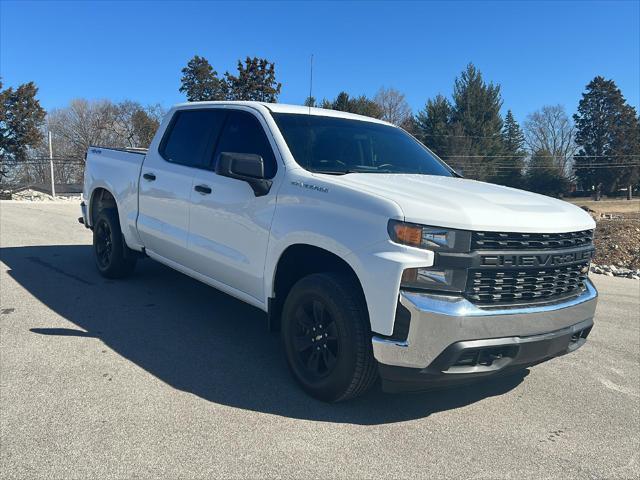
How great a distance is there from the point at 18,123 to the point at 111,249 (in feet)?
134

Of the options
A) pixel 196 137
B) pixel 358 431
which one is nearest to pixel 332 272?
pixel 358 431

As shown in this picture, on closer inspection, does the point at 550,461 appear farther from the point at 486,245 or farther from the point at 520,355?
the point at 486,245

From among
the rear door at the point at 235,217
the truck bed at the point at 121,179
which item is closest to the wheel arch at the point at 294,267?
the rear door at the point at 235,217

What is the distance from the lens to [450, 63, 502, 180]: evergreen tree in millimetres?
57188

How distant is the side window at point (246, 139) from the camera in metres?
4.14

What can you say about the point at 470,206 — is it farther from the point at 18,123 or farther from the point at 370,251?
the point at 18,123

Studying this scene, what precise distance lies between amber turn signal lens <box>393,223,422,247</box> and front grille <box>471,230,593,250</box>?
314 millimetres

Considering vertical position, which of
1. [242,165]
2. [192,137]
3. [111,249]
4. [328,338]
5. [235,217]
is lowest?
[111,249]

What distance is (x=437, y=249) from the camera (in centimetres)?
302

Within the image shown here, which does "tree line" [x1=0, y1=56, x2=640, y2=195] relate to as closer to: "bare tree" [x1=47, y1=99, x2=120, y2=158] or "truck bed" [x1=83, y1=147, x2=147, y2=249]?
"bare tree" [x1=47, y1=99, x2=120, y2=158]

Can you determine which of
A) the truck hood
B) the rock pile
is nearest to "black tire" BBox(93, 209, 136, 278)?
the truck hood

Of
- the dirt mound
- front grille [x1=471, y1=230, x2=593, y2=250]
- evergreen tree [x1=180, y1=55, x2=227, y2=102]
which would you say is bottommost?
the dirt mound

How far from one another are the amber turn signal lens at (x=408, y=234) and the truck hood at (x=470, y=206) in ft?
0.17

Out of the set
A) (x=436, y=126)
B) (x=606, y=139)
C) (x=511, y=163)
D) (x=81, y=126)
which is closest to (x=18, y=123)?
(x=81, y=126)
